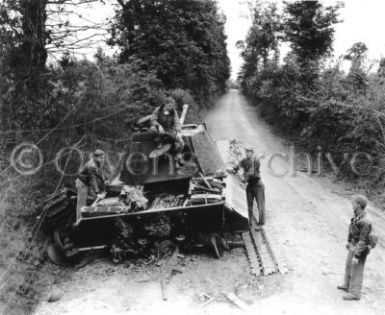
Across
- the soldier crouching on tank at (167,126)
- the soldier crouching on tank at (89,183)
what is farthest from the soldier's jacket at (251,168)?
the soldier crouching on tank at (89,183)

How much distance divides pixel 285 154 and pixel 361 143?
15.5ft

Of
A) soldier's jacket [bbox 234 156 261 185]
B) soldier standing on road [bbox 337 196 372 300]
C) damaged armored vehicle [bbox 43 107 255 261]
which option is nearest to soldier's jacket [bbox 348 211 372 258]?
soldier standing on road [bbox 337 196 372 300]

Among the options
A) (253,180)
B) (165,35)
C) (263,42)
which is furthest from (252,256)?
(263,42)

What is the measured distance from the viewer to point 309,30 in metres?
19.0

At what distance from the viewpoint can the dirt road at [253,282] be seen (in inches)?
243

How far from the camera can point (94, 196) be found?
802cm

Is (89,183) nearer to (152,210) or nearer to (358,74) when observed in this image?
(152,210)

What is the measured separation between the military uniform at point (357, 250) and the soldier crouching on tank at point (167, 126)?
3.78 m

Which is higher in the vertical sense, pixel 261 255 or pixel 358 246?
pixel 358 246

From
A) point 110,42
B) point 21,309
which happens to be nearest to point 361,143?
point 110,42

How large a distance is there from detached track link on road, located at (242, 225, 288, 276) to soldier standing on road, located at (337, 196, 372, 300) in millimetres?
1202

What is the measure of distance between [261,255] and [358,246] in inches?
85.1

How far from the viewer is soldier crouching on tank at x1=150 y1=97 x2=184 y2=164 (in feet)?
26.9

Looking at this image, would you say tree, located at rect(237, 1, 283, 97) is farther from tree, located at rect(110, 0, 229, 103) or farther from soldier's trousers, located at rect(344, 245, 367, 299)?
soldier's trousers, located at rect(344, 245, 367, 299)
